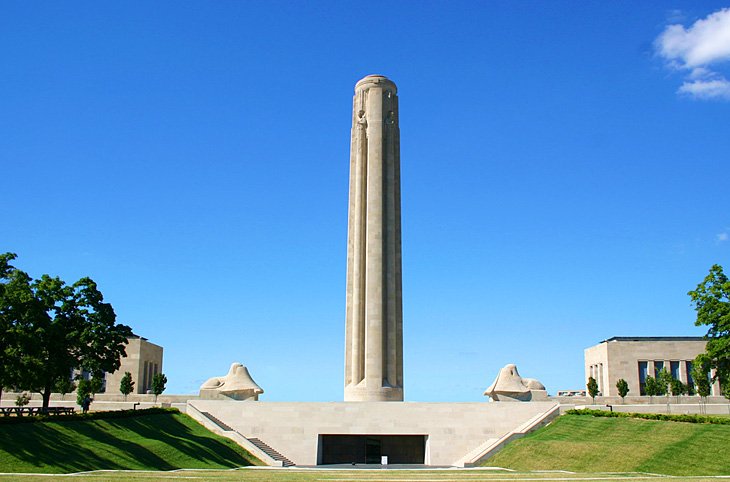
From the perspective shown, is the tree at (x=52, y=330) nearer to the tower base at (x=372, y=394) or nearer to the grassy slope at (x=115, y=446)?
the grassy slope at (x=115, y=446)

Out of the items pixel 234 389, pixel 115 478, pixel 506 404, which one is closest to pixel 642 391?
pixel 506 404

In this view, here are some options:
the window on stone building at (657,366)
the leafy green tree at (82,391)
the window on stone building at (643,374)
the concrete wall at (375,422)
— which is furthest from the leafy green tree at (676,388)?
the leafy green tree at (82,391)

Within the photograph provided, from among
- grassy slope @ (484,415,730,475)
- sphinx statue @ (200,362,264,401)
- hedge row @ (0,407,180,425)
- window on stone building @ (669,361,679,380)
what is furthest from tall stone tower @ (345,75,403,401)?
window on stone building @ (669,361,679,380)

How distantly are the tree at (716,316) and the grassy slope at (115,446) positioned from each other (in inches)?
1144

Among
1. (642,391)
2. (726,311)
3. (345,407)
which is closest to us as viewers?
(726,311)

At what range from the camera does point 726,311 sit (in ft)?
151

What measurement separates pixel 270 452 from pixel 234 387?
805 centimetres

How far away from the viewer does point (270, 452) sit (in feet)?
169

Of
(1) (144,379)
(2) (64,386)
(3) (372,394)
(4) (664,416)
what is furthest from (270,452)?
(1) (144,379)

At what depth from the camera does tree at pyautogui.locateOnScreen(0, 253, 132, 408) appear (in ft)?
143

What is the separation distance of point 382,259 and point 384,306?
3831mm

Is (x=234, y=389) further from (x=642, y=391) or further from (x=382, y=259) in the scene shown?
(x=642, y=391)

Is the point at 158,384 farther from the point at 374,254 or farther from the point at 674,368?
the point at 674,368

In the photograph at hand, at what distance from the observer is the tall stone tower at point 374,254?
6119 cm
